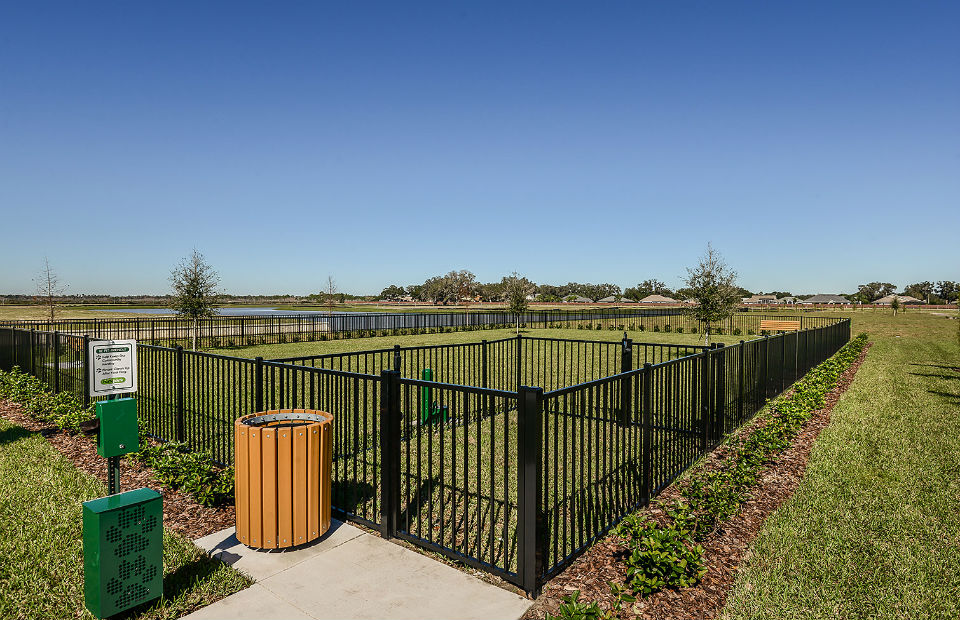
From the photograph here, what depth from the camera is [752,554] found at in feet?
13.4

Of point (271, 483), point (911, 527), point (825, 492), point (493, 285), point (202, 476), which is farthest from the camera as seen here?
point (493, 285)

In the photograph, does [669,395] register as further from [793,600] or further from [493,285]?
[493,285]

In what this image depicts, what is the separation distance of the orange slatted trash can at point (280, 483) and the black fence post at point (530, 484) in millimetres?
1666

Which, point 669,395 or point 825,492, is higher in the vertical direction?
point 669,395

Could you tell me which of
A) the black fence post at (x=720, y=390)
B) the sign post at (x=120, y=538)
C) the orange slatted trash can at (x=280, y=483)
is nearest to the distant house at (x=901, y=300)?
the black fence post at (x=720, y=390)

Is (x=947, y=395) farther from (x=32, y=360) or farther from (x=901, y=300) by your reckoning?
(x=901, y=300)

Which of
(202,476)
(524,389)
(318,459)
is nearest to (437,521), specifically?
(318,459)

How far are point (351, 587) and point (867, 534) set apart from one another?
4261 mm

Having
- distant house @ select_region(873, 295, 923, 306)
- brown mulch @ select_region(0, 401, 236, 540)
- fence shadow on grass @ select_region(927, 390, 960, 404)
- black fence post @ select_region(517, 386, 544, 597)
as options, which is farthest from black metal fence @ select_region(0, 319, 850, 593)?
distant house @ select_region(873, 295, 923, 306)

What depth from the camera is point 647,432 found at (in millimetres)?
5004

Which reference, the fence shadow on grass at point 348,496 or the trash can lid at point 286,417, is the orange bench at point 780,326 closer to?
the fence shadow on grass at point 348,496

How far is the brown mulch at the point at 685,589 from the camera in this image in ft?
10.9

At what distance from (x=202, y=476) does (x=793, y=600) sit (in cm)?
506

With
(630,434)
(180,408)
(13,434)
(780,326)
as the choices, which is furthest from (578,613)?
(780,326)
